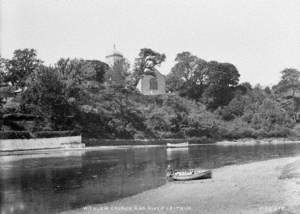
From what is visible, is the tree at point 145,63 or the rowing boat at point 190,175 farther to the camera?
the tree at point 145,63

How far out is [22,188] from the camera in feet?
103

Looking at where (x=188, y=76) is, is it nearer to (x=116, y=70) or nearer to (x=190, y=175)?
(x=116, y=70)

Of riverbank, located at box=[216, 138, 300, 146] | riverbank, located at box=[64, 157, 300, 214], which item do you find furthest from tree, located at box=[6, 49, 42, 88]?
riverbank, located at box=[64, 157, 300, 214]

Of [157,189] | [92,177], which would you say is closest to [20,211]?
[157,189]

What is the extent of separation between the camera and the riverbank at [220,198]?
21781mm

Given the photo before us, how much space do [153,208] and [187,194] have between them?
5073 mm

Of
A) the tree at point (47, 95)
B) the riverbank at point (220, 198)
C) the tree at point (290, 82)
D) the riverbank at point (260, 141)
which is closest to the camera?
the riverbank at point (220, 198)

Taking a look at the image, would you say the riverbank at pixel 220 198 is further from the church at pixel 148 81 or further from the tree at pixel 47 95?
the church at pixel 148 81

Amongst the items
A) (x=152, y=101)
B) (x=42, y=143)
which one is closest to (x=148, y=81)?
(x=152, y=101)

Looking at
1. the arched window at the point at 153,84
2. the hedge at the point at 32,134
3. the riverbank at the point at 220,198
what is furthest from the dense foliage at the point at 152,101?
the riverbank at the point at 220,198

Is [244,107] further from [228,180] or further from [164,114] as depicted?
[228,180]

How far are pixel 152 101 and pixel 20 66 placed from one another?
40584 mm

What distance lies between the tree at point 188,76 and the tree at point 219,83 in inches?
99.9

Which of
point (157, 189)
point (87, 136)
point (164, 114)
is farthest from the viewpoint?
point (164, 114)
